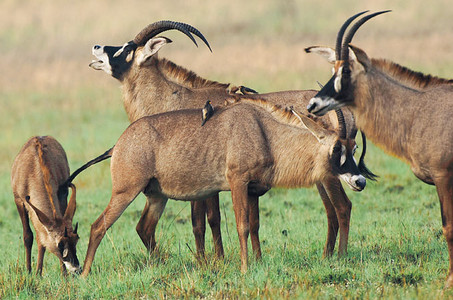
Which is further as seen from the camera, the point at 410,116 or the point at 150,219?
the point at 150,219

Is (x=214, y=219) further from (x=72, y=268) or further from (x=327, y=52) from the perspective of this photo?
(x=327, y=52)

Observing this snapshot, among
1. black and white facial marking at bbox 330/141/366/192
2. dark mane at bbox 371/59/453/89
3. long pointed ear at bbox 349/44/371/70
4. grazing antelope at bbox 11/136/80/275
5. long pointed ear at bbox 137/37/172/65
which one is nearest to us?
long pointed ear at bbox 349/44/371/70

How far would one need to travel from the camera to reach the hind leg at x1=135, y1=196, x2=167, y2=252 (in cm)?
863

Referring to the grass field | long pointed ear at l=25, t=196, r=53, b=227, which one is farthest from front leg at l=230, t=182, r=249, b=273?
long pointed ear at l=25, t=196, r=53, b=227

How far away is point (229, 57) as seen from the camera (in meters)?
29.2

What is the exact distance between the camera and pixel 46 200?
361 inches

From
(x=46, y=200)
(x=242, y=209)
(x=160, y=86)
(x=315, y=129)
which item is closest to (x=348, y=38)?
(x=315, y=129)

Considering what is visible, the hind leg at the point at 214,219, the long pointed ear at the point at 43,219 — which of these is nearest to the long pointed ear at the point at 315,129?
the hind leg at the point at 214,219

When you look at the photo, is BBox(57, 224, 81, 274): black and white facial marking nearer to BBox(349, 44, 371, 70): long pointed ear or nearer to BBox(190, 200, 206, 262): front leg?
BBox(190, 200, 206, 262): front leg

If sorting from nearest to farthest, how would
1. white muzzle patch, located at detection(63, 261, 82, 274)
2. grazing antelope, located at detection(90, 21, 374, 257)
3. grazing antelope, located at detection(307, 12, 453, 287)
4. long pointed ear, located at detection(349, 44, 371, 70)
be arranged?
1. grazing antelope, located at detection(307, 12, 453, 287)
2. long pointed ear, located at detection(349, 44, 371, 70)
3. white muzzle patch, located at detection(63, 261, 82, 274)
4. grazing antelope, located at detection(90, 21, 374, 257)

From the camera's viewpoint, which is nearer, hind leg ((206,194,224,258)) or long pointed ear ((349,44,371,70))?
long pointed ear ((349,44,371,70))

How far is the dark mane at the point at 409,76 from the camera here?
747 centimetres

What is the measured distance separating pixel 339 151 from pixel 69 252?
3.22 meters

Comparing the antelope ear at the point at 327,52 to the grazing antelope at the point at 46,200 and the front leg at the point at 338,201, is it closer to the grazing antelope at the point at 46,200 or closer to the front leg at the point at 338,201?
the front leg at the point at 338,201
